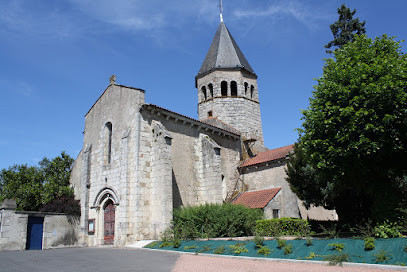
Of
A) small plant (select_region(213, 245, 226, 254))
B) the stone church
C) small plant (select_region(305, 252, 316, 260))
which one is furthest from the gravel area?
the stone church

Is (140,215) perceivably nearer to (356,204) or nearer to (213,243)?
(213,243)

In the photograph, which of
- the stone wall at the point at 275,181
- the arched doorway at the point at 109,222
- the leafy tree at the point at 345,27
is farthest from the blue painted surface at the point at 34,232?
the leafy tree at the point at 345,27

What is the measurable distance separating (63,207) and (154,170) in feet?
24.4

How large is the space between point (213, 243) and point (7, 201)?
12595mm

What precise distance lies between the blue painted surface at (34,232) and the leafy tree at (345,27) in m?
23.4

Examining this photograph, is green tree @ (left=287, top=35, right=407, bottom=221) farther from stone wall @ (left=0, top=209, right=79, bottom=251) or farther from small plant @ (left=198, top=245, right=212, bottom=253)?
stone wall @ (left=0, top=209, right=79, bottom=251)

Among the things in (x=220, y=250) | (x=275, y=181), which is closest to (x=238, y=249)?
(x=220, y=250)

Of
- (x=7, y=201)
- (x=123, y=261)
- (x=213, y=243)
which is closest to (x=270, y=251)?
(x=213, y=243)

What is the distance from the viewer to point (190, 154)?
779 inches

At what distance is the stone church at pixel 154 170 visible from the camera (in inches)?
653

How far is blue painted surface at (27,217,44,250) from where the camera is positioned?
17886mm

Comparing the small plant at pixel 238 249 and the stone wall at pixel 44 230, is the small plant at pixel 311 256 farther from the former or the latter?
the stone wall at pixel 44 230

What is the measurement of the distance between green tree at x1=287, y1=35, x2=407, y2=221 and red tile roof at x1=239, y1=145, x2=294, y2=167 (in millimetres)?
7075

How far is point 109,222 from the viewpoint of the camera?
18.2 meters
